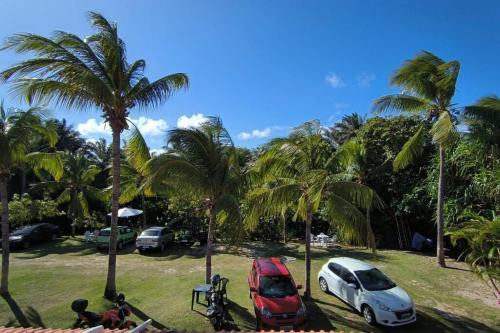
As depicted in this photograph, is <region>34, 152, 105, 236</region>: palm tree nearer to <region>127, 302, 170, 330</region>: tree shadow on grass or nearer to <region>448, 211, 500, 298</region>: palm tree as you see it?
<region>127, 302, 170, 330</region>: tree shadow on grass

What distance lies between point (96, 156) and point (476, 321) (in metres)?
40.9

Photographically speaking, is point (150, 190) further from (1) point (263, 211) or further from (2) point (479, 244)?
(2) point (479, 244)

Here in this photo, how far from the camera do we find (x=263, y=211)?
42.7ft

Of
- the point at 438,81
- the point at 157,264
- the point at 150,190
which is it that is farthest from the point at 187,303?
the point at 438,81

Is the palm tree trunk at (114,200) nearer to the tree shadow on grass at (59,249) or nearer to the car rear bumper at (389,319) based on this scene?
the car rear bumper at (389,319)

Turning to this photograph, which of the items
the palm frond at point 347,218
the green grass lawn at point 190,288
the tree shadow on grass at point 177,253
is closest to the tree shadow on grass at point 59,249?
the green grass lawn at point 190,288

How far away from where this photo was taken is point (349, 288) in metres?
12.8

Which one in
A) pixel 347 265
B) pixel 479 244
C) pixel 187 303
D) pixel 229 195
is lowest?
pixel 187 303

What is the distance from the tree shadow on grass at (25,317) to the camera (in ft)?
37.9

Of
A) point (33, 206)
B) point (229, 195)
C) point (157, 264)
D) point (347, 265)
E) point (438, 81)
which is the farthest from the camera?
point (33, 206)

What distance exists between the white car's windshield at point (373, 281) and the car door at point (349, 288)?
24cm

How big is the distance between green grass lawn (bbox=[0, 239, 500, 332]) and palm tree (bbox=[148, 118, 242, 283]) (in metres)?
2.21

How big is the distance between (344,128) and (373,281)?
97.6 ft

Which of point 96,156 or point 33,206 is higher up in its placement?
point 96,156
